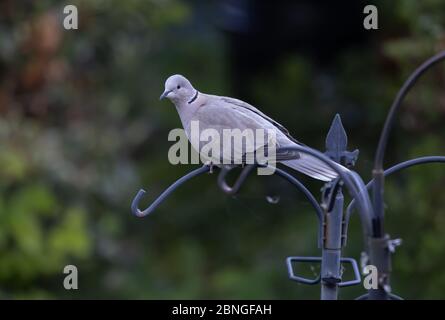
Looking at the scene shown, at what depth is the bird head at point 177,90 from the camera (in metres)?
2.26

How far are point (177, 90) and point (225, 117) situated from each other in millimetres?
166

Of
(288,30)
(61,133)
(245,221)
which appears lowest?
(245,221)

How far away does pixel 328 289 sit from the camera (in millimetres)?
2098

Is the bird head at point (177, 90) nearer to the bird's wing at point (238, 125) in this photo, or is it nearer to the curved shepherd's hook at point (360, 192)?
the bird's wing at point (238, 125)

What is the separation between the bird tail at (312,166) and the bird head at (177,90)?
352mm

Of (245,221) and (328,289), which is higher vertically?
(245,221)

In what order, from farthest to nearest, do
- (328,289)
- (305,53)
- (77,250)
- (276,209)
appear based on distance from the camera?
(305,53) → (276,209) → (77,250) → (328,289)

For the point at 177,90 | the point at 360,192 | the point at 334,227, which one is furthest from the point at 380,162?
the point at 177,90

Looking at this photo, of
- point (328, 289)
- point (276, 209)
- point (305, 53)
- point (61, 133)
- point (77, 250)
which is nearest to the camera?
point (328, 289)

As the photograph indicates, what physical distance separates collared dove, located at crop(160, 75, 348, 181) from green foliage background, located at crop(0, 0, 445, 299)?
105 centimetres

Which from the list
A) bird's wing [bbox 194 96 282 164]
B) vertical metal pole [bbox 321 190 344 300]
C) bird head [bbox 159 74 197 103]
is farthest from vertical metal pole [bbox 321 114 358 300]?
bird head [bbox 159 74 197 103]

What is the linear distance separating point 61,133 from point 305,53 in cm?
207

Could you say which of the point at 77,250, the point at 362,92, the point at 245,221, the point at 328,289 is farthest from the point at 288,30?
the point at 328,289

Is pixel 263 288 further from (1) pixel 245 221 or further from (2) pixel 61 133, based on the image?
(2) pixel 61 133
